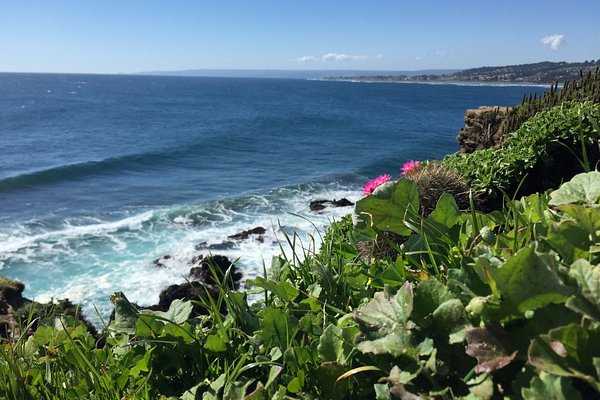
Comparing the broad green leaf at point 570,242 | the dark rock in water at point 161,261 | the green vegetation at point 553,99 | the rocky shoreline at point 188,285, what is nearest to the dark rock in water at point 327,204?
the rocky shoreline at point 188,285

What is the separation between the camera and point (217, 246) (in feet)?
61.4

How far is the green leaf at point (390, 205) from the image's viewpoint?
184 cm

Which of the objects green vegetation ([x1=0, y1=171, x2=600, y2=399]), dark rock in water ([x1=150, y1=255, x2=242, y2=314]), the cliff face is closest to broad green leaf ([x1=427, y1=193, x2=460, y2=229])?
green vegetation ([x1=0, y1=171, x2=600, y2=399])

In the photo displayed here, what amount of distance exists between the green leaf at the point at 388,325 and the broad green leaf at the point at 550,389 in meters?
0.28

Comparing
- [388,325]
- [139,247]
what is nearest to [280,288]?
[388,325]

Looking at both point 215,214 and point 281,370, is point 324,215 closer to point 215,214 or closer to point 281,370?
point 215,214

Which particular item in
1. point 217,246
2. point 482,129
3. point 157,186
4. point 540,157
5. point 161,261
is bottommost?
point 157,186

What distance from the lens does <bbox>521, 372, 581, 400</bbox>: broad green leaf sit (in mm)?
917

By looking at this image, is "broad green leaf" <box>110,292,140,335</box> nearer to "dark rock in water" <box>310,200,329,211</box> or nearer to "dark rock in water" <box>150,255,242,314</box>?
"dark rock in water" <box>150,255,242,314</box>

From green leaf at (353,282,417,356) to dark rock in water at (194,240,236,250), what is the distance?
17376 mm

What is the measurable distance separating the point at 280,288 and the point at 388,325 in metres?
0.62

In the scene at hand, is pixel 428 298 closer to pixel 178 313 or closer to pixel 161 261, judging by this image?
pixel 178 313

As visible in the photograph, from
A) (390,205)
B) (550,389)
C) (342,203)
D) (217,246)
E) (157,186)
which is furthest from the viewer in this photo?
(157,186)

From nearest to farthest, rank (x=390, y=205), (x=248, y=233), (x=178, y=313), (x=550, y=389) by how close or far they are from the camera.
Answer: (x=550, y=389)
(x=178, y=313)
(x=390, y=205)
(x=248, y=233)
